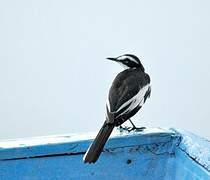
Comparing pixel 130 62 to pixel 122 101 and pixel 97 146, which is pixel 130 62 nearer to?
pixel 122 101

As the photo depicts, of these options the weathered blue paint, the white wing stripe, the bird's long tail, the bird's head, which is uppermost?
the bird's head

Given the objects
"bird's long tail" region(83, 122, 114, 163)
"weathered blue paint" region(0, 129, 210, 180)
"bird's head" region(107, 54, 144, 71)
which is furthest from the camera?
"bird's head" region(107, 54, 144, 71)

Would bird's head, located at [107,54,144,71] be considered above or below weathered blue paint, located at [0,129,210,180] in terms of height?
above

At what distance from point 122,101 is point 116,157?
0.13 m

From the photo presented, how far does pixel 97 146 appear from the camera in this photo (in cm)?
83

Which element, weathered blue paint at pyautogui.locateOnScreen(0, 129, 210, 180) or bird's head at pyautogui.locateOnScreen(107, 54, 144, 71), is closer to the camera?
weathered blue paint at pyautogui.locateOnScreen(0, 129, 210, 180)

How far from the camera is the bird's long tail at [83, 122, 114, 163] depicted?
2.68ft

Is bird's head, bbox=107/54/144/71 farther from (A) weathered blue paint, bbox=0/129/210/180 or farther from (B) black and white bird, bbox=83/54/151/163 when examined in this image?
(A) weathered blue paint, bbox=0/129/210/180

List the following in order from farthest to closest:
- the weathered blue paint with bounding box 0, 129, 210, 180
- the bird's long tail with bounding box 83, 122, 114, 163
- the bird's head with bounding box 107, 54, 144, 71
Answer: the bird's head with bounding box 107, 54, 144, 71
the weathered blue paint with bounding box 0, 129, 210, 180
the bird's long tail with bounding box 83, 122, 114, 163

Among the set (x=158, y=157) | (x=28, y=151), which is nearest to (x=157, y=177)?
(x=158, y=157)

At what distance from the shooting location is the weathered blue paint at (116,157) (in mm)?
921

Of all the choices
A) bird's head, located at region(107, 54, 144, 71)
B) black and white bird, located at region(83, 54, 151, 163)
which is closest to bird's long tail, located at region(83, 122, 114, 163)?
black and white bird, located at region(83, 54, 151, 163)

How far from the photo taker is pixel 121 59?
3.64 ft

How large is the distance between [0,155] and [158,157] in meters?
0.33
